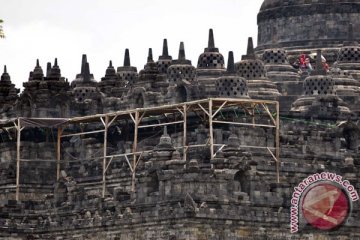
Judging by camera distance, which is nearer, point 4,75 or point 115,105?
point 115,105

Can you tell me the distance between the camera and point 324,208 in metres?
114

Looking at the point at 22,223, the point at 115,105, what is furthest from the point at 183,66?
the point at 22,223

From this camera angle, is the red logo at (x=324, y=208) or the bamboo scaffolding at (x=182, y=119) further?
the bamboo scaffolding at (x=182, y=119)

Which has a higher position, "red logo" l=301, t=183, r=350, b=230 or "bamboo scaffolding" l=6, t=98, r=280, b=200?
"bamboo scaffolding" l=6, t=98, r=280, b=200

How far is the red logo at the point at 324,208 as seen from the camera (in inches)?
4500

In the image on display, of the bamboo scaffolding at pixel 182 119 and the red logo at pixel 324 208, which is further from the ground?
the bamboo scaffolding at pixel 182 119

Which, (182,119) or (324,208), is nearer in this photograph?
(324,208)

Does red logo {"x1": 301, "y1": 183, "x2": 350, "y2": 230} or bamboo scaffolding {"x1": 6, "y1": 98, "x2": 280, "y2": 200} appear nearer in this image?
red logo {"x1": 301, "y1": 183, "x2": 350, "y2": 230}

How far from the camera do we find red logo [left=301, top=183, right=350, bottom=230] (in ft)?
375

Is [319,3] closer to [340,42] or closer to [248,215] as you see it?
[340,42]

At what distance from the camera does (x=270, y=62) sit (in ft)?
461

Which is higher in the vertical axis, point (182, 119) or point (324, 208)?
point (182, 119)

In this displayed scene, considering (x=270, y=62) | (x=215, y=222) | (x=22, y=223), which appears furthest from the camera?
(x=270, y=62)

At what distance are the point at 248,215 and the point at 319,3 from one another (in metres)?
33.4
